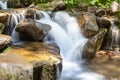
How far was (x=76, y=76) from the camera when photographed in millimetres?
6582

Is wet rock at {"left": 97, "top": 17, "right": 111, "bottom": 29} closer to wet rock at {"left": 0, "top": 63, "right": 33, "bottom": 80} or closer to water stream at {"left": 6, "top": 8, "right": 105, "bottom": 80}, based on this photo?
water stream at {"left": 6, "top": 8, "right": 105, "bottom": 80}

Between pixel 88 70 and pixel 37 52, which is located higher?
pixel 37 52

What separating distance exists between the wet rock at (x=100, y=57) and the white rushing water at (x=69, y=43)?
0.41 metres

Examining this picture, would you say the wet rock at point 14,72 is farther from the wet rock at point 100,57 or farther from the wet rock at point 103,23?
the wet rock at point 103,23

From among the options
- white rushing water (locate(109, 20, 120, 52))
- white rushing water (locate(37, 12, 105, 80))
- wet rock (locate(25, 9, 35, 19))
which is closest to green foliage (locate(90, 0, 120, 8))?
white rushing water (locate(109, 20, 120, 52))

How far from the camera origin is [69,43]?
825 cm

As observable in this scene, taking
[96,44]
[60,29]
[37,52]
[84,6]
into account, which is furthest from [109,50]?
[37,52]

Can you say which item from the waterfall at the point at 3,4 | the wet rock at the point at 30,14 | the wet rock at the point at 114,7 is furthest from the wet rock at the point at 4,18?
the wet rock at the point at 114,7

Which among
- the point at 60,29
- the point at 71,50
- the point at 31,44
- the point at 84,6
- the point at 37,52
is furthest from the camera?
the point at 84,6

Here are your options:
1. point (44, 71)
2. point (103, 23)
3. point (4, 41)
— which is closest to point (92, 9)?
point (103, 23)

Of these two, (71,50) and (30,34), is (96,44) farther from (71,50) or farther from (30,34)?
(30,34)

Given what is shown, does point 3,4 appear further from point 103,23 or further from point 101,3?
point 103,23

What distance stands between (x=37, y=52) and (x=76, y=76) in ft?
3.73

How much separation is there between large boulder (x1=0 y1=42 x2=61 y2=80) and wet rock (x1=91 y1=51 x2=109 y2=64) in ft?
5.03
